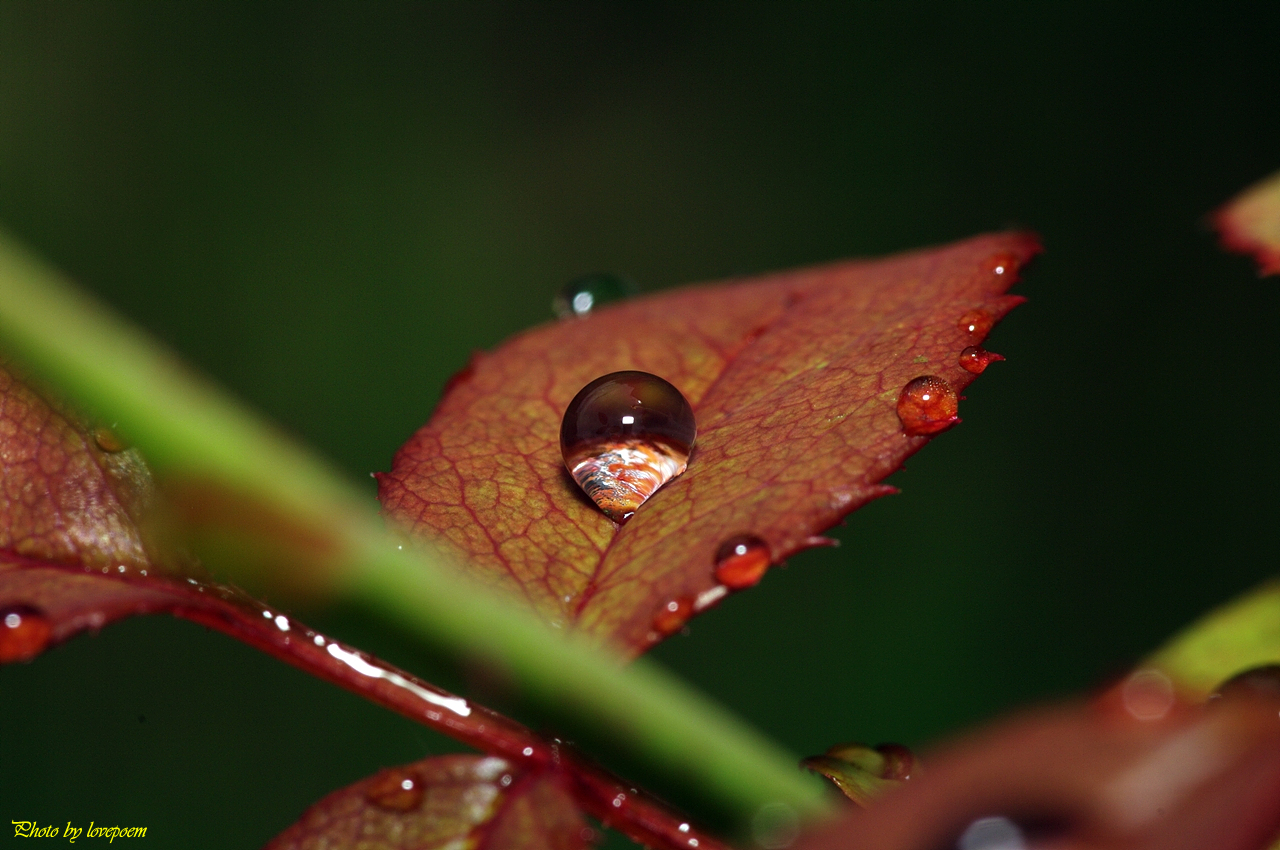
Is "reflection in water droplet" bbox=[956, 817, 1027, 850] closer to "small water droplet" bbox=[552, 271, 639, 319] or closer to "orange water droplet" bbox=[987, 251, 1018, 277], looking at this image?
"orange water droplet" bbox=[987, 251, 1018, 277]

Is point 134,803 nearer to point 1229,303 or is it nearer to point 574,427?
point 574,427

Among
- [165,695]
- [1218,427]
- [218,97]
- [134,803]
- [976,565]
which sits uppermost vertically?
[218,97]

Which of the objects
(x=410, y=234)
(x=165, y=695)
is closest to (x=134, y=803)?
(x=165, y=695)

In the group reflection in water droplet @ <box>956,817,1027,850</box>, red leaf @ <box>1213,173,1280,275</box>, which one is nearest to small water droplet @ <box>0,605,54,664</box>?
reflection in water droplet @ <box>956,817,1027,850</box>

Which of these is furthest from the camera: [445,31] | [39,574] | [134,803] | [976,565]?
[445,31]

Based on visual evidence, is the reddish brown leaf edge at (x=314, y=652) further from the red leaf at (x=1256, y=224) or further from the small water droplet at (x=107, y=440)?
the red leaf at (x=1256, y=224)
